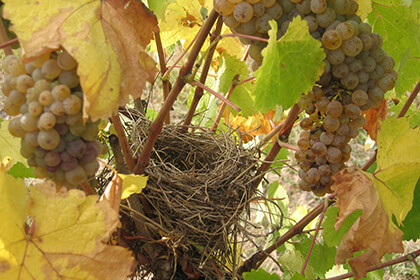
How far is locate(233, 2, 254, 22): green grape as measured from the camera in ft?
2.01

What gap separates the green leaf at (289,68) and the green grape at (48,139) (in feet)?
0.83

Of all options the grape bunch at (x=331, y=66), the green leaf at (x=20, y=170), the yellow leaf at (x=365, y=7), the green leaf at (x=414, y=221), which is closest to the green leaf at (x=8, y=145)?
the green leaf at (x=20, y=170)

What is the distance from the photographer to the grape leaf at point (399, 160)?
2.24 ft

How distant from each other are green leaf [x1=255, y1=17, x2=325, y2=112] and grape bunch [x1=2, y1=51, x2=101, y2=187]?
0.23 m

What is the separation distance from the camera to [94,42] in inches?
20.1

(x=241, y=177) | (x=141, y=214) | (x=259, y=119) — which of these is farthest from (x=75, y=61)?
(x=259, y=119)

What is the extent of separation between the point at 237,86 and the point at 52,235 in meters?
0.65

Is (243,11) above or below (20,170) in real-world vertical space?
above

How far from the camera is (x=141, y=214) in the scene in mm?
770

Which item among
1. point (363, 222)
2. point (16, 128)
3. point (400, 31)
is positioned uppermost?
point (400, 31)

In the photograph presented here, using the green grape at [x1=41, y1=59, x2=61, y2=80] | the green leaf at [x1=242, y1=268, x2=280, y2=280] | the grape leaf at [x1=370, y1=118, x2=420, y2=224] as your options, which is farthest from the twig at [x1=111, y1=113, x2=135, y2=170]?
the grape leaf at [x1=370, y1=118, x2=420, y2=224]

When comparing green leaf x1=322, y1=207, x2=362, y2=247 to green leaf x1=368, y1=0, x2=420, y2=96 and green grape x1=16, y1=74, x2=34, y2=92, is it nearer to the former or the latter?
green leaf x1=368, y1=0, x2=420, y2=96

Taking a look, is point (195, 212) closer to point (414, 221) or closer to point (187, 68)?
point (187, 68)

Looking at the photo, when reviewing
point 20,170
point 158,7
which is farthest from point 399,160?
point 20,170
